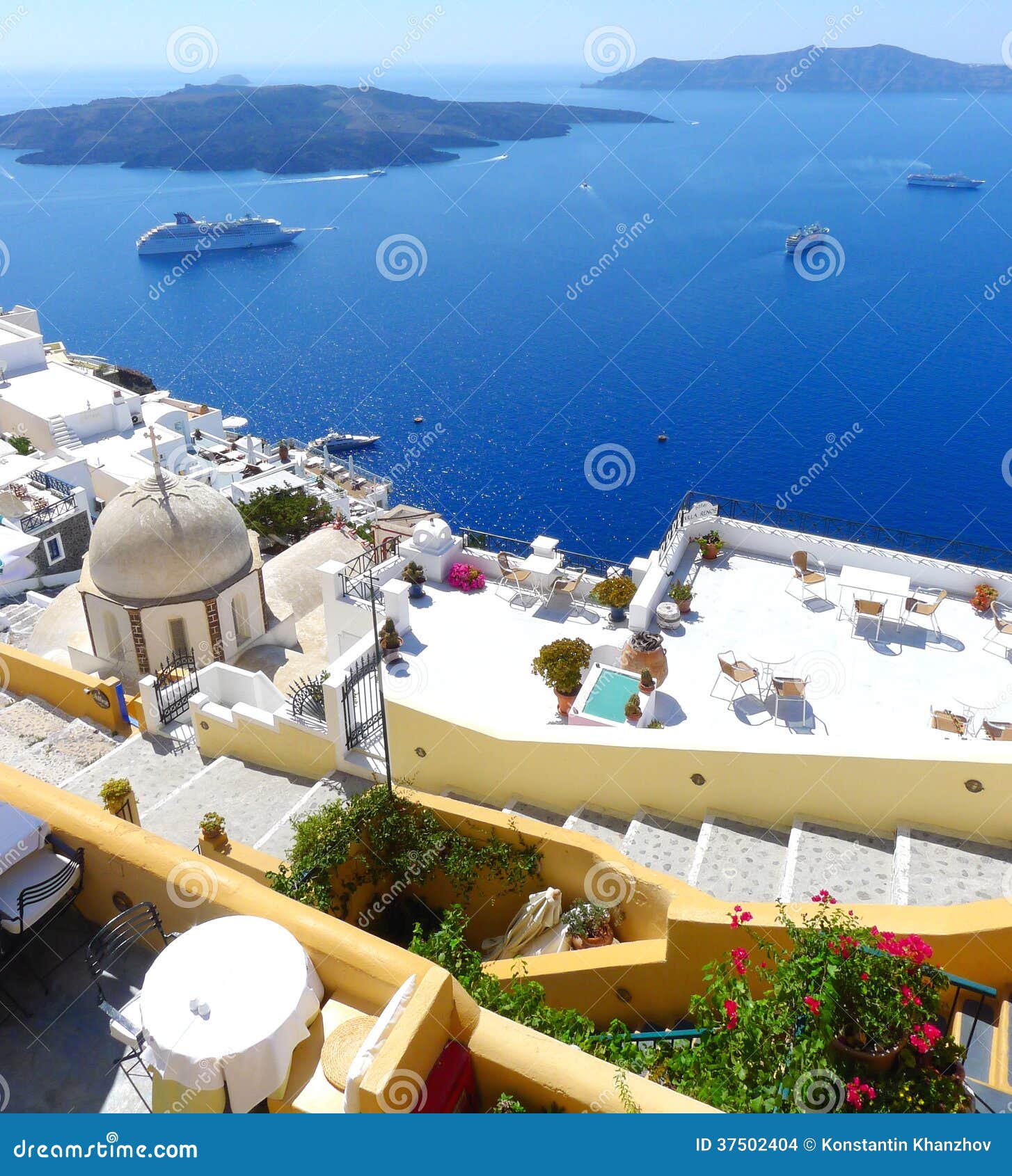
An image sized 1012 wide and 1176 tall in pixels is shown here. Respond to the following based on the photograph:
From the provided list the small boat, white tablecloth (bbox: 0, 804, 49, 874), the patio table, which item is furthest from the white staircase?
white tablecloth (bbox: 0, 804, 49, 874)

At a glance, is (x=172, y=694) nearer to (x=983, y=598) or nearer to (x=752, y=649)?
(x=752, y=649)

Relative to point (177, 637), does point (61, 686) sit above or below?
above

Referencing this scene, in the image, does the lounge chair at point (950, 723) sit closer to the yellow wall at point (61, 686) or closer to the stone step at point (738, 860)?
the stone step at point (738, 860)

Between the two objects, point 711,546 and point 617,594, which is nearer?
point 617,594

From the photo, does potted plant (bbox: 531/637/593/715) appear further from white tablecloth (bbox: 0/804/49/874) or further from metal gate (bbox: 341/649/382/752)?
white tablecloth (bbox: 0/804/49/874)

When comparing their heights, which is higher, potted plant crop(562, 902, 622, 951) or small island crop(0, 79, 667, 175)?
small island crop(0, 79, 667, 175)

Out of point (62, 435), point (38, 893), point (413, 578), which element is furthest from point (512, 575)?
point (62, 435)

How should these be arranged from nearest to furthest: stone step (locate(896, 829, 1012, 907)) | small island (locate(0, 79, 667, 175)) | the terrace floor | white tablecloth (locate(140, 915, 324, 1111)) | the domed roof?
white tablecloth (locate(140, 915, 324, 1111)) < stone step (locate(896, 829, 1012, 907)) < the terrace floor < the domed roof < small island (locate(0, 79, 667, 175))
